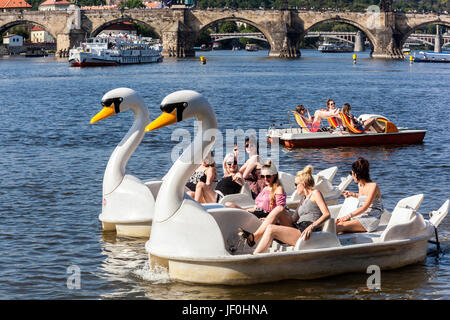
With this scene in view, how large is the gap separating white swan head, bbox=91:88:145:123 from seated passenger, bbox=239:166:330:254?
328 cm

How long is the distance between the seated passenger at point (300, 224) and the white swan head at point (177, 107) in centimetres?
152

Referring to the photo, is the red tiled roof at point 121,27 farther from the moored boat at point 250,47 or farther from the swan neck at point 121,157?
the swan neck at point 121,157

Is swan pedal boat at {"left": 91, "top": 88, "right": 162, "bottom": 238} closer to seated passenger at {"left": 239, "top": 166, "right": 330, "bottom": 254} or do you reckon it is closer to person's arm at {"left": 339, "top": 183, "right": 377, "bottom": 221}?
seated passenger at {"left": 239, "top": 166, "right": 330, "bottom": 254}

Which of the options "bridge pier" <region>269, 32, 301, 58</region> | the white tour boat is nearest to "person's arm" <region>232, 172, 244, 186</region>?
the white tour boat

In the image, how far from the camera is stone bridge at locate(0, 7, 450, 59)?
99.7 m


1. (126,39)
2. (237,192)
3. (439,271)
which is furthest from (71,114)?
(126,39)

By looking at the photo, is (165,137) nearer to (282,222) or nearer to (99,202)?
(99,202)

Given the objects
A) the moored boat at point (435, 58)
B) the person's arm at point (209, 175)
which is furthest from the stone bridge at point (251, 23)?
the person's arm at point (209, 175)

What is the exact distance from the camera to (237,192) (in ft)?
38.7

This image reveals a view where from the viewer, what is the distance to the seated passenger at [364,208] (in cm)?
1017

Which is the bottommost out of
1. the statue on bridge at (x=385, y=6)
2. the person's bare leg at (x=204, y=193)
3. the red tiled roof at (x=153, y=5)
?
the person's bare leg at (x=204, y=193)

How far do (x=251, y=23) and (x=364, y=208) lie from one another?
9391 cm

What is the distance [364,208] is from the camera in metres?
10.2
